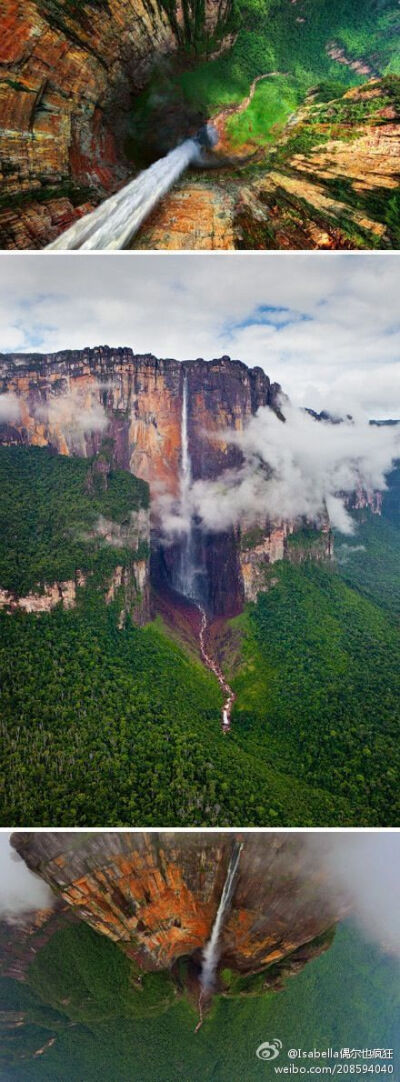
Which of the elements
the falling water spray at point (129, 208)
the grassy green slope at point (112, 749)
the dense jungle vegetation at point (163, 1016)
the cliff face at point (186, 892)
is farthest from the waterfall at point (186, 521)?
the dense jungle vegetation at point (163, 1016)

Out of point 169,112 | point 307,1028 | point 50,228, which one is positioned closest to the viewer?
point 50,228

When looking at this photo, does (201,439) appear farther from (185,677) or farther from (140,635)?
(185,677)

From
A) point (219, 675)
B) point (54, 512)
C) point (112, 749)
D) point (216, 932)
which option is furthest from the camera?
point (219, 675)

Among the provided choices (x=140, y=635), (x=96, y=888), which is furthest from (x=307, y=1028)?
(x=140, y=635)

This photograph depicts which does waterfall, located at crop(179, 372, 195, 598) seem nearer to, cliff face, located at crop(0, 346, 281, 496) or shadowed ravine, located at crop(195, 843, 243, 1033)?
cliff face, located at crop(0, 346, 281, 496)

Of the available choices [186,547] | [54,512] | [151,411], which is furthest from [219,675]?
[151,411]

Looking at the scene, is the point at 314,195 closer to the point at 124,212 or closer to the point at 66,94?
the point at 124,212
